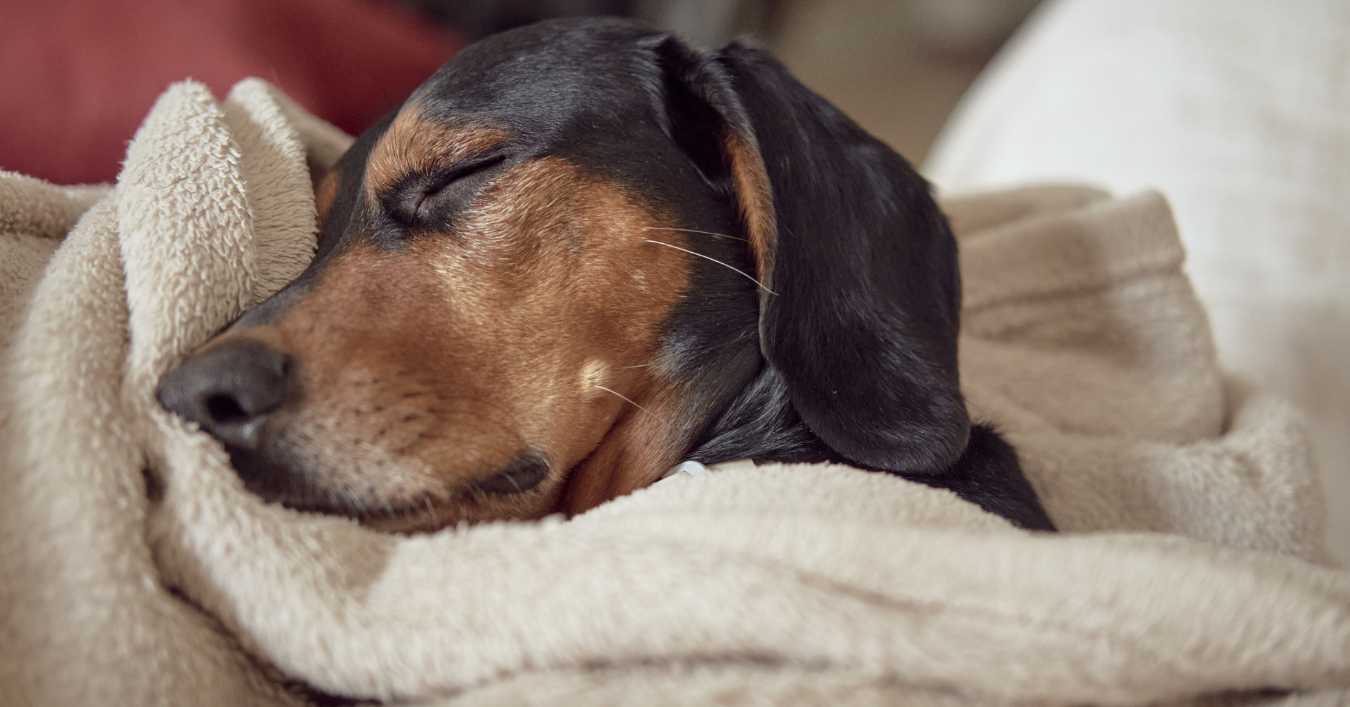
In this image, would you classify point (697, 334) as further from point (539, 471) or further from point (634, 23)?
point (634, 23)

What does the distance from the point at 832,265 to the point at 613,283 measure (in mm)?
255

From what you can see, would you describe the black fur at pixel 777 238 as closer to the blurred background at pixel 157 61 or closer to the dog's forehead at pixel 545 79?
the dog's forehead at pixel 545 79

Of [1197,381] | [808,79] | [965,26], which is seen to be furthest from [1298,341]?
[965,26]

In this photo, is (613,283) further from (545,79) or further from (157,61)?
(157,61)

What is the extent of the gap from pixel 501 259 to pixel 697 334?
0.25 metres

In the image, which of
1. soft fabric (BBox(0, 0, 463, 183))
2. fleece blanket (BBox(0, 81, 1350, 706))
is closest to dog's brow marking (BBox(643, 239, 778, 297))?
fleece blanket (BBox(0, 81, 1350, 706))

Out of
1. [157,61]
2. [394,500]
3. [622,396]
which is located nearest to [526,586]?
[394,500]

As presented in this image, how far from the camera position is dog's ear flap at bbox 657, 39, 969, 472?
1074 millimetres

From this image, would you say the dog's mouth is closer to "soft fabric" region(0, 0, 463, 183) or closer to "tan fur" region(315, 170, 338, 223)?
"tan fur" region(315, 170, 338, 223)

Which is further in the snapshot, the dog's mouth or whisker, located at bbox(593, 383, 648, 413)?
whisker, located at bbox(593, 383, 648, 413)

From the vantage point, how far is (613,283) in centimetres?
108

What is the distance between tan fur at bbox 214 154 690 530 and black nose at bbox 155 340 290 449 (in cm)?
2

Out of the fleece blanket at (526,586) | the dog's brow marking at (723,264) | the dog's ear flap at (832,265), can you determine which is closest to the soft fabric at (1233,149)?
the dog's ear flap at (832,265)

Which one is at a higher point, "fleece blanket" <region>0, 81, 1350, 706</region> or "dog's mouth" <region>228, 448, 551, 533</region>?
"fleece blanket" <region>0, 81, 1350, 706</region>
